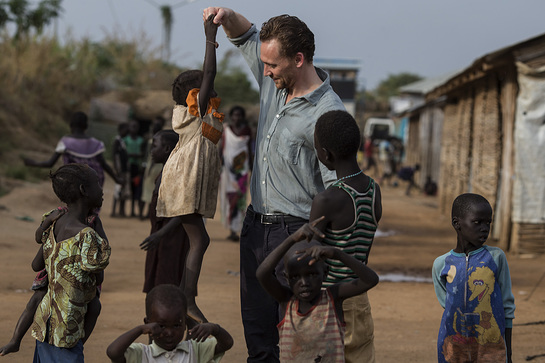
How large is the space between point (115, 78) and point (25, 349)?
76.4 ft

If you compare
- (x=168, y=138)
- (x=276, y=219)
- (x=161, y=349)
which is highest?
(x=168, y=138)

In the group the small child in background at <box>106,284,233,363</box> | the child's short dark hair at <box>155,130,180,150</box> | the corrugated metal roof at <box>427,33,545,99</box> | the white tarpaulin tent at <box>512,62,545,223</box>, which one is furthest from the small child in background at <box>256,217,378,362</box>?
the white tarpaulin tent at <box>512,62,545,223</box>

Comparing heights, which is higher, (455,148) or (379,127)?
(379,127)

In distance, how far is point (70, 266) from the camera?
3609mm

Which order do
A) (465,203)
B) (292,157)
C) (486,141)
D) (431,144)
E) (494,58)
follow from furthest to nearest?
(431,144) → (486,141) → (494,58) → (465,203) → (292,157)

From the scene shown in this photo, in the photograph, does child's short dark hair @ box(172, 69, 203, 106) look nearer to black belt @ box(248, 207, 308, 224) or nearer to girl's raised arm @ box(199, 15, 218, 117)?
girl's raised arm @ box(199, 15, 218, 117)

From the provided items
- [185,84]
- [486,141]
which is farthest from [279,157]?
[486,141]

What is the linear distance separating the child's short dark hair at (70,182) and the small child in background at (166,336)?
751mm

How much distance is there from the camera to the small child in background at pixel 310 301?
9.86ft

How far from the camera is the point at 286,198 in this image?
3.79 m

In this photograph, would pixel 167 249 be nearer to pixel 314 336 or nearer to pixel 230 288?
pixel 314 336

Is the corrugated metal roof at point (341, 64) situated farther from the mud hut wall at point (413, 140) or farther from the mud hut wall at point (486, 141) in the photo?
the mud hut wall at point (486, 141)

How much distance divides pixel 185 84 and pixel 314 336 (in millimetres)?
1800

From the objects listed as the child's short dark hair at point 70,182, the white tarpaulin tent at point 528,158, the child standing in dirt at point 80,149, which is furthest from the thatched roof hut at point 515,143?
the child's short dark hair at point 70,182
